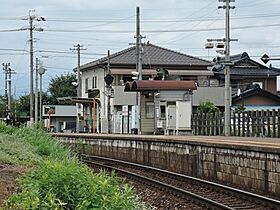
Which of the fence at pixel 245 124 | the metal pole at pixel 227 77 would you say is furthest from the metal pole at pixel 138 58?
the metal pole at pixel 227 77

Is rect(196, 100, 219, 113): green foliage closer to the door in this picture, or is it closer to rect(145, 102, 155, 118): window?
rect(145, 102, 155, 118): window

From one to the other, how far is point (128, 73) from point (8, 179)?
45.8 m

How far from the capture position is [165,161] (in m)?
22.6

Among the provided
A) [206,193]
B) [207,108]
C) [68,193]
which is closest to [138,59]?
[207,108]

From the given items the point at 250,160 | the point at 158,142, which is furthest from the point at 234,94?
the point at 250,160

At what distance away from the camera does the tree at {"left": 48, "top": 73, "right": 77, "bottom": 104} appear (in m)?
89.6

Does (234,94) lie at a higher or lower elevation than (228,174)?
higher

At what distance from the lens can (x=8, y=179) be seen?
11055 mm

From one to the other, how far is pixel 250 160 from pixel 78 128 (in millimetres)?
40648

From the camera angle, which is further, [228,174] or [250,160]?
[228,174]

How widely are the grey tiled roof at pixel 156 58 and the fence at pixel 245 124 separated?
21.1 meters

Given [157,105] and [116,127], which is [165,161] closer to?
[157,105]

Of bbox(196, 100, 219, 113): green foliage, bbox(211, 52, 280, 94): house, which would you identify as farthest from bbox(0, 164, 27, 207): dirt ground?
bbox(211, 52, 280, 94): house

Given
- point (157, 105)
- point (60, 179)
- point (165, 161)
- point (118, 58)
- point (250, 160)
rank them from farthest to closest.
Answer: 1. point (118, 58)
2. point (157, 105)
3. point (165, 161)
4. point (250, 160)
5. point (60, 179)
